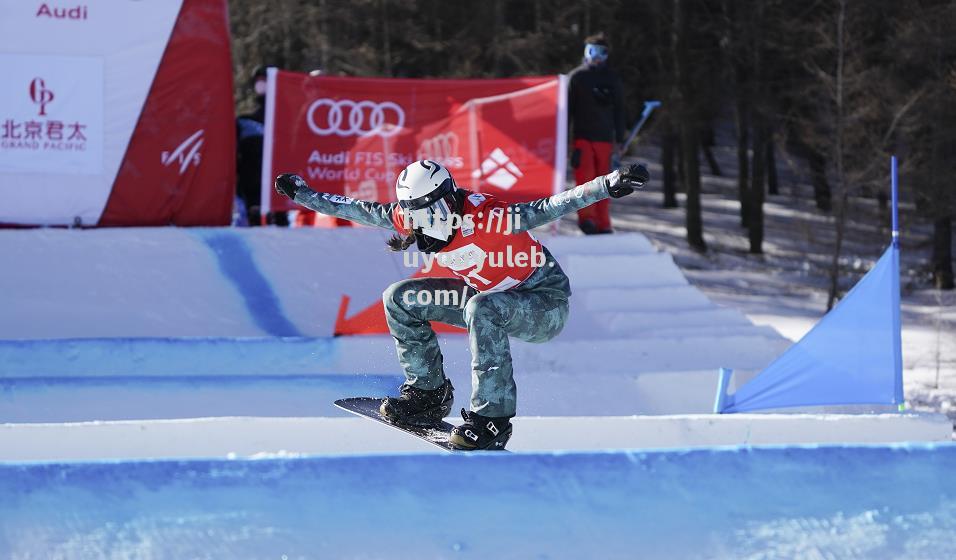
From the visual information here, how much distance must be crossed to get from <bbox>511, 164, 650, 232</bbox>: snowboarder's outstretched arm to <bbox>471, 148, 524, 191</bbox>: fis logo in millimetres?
4886

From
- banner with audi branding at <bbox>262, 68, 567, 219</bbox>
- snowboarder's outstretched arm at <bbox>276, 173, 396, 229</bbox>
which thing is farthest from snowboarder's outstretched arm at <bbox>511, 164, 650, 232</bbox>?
banner with audi branding at <bbox>262, 68, 567, 219</bbox>

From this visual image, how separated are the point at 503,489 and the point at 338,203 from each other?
218cm

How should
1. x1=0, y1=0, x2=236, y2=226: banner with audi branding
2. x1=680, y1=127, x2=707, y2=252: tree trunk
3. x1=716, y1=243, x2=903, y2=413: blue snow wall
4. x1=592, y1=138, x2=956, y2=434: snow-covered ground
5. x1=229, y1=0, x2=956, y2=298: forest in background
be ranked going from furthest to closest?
x1=680, y1=127, x2=707, y2=252: tree trunk, x1=229, y1=0, x2=956, y2=298: forest in background, x1=592, y1=138, x2=956, y2=434: snow-covered ground, x1=0, y1=0, x2=236, y2=226: banner with audi branding, x1=716, y1=243, x2=903, y2=413: blue snow wall

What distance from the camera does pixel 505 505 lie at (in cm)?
448

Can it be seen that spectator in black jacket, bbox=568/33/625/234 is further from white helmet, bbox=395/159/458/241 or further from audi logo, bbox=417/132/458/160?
white helmet, bbox=395/159/458/241

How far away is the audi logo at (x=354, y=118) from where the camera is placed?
10906 millimetres

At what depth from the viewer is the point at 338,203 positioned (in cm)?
617

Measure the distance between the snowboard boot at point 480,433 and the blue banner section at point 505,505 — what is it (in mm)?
1179

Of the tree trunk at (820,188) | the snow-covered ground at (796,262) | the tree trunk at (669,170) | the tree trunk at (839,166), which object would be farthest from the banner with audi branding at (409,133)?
the tree trunk at (669,170)

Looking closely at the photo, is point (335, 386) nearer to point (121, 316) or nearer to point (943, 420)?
point (121, 316)

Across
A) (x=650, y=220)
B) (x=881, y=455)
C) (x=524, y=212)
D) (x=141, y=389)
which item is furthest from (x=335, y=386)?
(x=650, y=220)

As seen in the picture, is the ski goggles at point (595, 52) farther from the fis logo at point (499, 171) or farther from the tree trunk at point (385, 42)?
the tree trunk at point (385, 42)

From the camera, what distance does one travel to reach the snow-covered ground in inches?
594

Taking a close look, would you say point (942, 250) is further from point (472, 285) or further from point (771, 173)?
point (472, 285)
